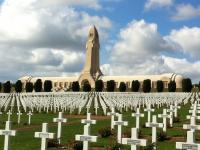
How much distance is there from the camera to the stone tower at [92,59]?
315 ft

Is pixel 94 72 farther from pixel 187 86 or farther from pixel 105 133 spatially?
pixel 105 133

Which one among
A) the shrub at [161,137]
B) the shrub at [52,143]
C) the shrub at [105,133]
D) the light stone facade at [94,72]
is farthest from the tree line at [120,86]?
the shrub at [52,143]

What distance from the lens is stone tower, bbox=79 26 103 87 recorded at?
315ft

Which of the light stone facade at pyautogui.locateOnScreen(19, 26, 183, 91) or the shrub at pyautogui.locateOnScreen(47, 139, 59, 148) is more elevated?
the light stone facade at pyautogui.locateOnScreen(19, 26, 183, 91)

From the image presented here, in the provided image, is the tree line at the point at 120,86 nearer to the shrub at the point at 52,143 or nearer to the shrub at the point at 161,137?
the shrub at the point at 161,137

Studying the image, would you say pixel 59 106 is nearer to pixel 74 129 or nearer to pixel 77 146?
pixel 74 129

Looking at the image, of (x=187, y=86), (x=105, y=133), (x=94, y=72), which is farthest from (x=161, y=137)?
(x=94, y=72)

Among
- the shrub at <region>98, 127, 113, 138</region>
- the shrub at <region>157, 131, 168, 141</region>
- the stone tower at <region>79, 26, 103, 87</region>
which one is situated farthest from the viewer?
the stone tower at <region>79, 26, 103, 87</region>

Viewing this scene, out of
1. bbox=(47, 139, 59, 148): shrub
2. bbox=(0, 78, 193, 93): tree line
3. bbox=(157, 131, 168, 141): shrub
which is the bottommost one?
bbox=(47, 139, 59, 148): shrub

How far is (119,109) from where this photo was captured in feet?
97.8

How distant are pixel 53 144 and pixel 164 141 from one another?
12.3ft

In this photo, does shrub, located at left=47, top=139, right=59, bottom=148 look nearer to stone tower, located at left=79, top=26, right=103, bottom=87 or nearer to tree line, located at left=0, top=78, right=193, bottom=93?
tree line, located at left=0, top=78, right=193, bottom=93

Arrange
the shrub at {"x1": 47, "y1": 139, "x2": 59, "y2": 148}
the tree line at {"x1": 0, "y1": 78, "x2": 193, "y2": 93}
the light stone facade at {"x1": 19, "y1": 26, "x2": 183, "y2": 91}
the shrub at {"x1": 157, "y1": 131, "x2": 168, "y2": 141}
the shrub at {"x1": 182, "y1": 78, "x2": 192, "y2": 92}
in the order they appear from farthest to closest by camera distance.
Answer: the light stone facade at {"x1": 19, "y1": 26, "x2": 183, "y2": 91}
the tree line at {"x1": 0, "y1": 78, "x2": 193, "y2": 93}
the shrub at {"x1": 182, "y1": 78, "x2": 192, "y2": 92}
the shrub at {"x1": 157, "y1": 131, "x2": 168, "y2": 141}
the shrub at {"x1": 47, "y1": 139, "x2": 59, "y2": 148}

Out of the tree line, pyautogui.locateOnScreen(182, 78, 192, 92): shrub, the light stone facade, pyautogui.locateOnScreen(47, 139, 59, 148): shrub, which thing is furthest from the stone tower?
pyautogui.locateOnScreen(47, 139, 59, 148): shrub
